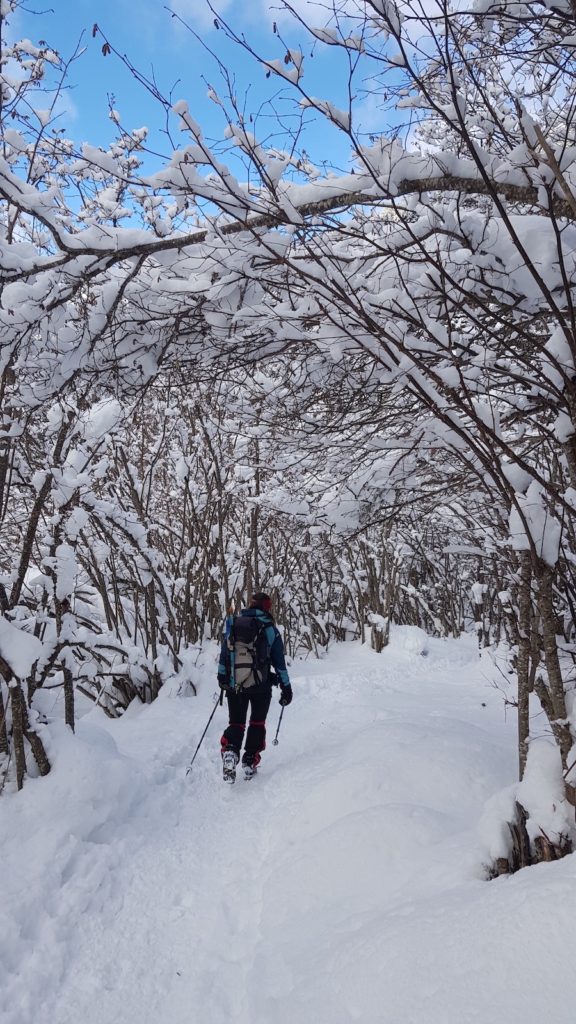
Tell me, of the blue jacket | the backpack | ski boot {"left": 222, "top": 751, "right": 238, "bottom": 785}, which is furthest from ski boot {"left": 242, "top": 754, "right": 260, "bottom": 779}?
the blue jacket

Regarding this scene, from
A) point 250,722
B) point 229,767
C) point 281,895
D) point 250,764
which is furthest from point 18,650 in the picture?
point 250,764

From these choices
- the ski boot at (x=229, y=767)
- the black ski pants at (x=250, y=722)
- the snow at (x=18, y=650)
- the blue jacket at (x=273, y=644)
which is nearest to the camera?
the snow at (x=18, y=650)

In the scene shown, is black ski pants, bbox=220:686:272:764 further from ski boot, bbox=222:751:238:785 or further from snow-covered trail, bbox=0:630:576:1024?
snow-covered trail, bbox=0:630:576:1024

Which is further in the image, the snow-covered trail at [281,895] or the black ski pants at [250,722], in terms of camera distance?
the black ski pants at [250,722]

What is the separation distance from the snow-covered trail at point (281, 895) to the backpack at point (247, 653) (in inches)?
35.2

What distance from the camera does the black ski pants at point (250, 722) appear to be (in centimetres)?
528

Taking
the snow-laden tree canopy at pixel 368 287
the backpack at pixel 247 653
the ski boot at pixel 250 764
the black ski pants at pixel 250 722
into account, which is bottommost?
the ski boot at pixel 250 764

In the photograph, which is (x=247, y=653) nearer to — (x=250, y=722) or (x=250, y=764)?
(x=250, y=722)

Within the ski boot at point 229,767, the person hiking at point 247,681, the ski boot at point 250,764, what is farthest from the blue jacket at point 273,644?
the ski boot at point 229,767

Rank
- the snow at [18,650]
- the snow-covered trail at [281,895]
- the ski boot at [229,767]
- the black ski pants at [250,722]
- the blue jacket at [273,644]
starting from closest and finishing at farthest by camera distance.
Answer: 1. the snow-covered trail at [281,895]
2. the snow at [18,650]
3. the ski boot at [229,767]
4. the black ski pants at [250,722]
5. the blue jacket at [273,644]

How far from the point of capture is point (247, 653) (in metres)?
5.41

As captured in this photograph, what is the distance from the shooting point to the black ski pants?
5277 mm

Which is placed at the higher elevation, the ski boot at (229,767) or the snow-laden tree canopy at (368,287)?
the snow-laden tree canopy at (368,287)

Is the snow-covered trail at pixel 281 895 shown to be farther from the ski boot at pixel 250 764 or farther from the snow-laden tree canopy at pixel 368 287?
the snow-laden tree canopy at pixel 368 287
